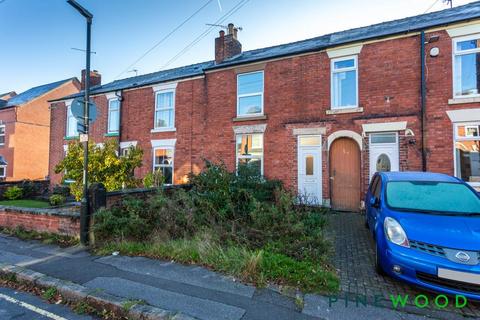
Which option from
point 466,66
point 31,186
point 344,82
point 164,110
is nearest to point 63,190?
point 31,186

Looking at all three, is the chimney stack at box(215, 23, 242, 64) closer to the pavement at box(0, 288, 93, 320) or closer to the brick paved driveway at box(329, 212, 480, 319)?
the brick paved driveway at box(329, 212, 480, 319)

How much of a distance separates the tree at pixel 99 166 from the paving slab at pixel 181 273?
3714 mm

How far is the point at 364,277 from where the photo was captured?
425cm

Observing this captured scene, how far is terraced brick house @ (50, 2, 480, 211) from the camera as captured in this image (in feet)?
26.9

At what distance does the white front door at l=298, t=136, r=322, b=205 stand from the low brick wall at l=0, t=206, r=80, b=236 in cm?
713

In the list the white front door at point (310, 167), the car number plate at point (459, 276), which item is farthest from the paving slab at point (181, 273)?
the white front door at point (310, 167)

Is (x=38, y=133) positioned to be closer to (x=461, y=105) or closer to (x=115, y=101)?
(x=115, y=101)

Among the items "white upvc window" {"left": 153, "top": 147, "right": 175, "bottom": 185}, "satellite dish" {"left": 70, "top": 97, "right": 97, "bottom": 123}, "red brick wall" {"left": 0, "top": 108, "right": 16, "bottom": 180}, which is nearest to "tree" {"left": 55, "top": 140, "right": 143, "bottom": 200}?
"satellite dish" {"left": 70, "top": 97, "right": 97, "bottom": 123}

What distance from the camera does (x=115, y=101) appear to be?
14984 mm

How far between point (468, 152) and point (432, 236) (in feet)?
20.6

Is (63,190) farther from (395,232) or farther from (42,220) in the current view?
(395,232)

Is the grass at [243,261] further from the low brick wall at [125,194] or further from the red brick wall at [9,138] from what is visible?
the red brick wall at [9,138]

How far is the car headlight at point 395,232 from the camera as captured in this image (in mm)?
3783

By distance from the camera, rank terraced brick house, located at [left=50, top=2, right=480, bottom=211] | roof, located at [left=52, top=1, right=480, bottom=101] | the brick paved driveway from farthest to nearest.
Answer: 1. roof, located at [left=52, top=1, right=480, bottom=101]
2. terraced brick house, located at [left=50, top=2, right=480, bottom=211]
3. the brick paved driveway
